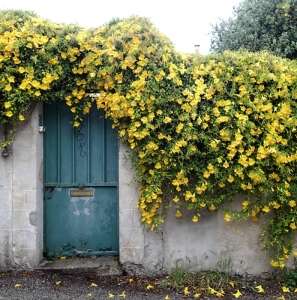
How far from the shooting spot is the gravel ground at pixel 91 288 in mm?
3854

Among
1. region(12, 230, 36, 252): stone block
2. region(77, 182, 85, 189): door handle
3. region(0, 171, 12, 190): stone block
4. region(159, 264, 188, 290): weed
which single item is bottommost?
region(159, 264, 188, 290): weed

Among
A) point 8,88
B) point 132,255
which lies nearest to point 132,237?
point 132,255

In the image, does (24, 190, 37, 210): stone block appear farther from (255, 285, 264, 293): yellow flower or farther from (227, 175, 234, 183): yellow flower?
(255, 285, 264, 293): yellow flower

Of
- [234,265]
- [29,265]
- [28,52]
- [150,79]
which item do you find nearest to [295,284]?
[234,265]

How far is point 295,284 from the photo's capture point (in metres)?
4.16

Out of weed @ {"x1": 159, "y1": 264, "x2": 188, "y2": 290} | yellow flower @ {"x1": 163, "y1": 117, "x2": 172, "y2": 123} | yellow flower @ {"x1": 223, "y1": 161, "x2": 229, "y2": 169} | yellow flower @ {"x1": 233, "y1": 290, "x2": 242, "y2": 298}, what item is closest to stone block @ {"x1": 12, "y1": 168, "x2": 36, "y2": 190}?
yellow flower @ {"x1": 163, "y1": 117, "x2": 172, "y2": 123}

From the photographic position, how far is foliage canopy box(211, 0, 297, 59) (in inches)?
346

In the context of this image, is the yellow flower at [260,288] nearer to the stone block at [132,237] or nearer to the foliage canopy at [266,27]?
the stone block at [132,237]

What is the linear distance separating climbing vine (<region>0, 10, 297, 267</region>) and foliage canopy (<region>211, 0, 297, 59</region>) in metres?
5.28

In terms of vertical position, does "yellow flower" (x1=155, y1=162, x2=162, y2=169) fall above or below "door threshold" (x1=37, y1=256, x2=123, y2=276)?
above

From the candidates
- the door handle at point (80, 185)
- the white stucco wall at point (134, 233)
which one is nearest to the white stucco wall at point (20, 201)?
the white stucco wall at point (134, 233)

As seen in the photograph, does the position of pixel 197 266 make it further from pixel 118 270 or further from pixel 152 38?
pixel 152 38

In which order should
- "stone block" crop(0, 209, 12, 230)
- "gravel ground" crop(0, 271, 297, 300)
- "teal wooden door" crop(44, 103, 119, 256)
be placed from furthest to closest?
"teal wooden door" crop(44, 103, 119, 256) < "stone block" crop(0, 209, 12, 230) < "gravel ground" crop(0, 271, 297, 300)

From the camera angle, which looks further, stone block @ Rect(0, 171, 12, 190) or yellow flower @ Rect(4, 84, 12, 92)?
→ stone block @ Rect(0, 171, 12, 190)
